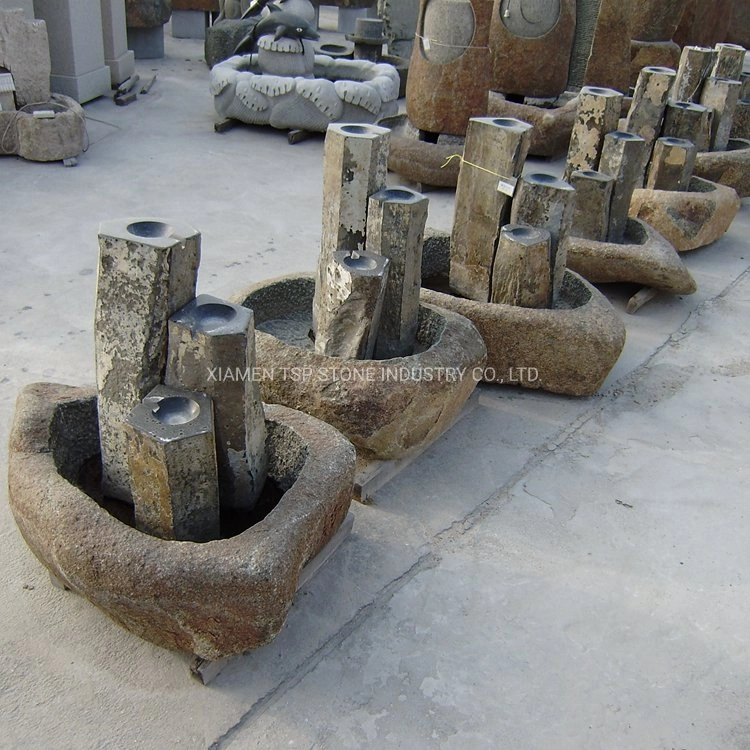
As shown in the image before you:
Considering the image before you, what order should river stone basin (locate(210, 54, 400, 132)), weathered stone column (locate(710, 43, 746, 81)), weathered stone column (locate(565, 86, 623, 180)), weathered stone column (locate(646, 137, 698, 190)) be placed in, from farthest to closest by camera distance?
river stone basin (locate(210, 54, 400, 132)), weathered stone column (locate(710, 43, 746, 81)), weathered stone column (locate(646, 137, 698, 190)), weathered stone column (locate(565, 86, 623, 180))

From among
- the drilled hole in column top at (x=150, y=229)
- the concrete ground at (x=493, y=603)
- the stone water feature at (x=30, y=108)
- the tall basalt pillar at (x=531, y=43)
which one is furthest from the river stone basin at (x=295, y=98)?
the drilled hole in column top at (x=150, y=229)

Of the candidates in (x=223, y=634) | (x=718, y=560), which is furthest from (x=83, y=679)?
(x=718, y=560)

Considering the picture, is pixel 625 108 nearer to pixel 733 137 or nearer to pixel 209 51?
pixel 733 137

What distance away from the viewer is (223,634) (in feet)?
6.14

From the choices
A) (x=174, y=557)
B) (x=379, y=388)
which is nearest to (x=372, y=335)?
(x=379, y=388)

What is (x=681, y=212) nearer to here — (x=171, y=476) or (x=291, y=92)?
(x=291, y=92)

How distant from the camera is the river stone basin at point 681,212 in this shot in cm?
453

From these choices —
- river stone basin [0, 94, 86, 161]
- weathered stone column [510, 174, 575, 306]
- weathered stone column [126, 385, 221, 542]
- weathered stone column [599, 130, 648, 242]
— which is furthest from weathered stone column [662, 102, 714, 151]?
weathered stone column [126, 385, 221, 542]

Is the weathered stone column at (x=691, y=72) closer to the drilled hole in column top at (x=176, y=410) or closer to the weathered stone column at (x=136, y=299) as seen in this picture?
the weathered stone column at (x=136, y=299)

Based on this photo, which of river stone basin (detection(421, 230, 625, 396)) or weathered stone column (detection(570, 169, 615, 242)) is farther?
weathered stone column (detection(570, 169, 615, 242))

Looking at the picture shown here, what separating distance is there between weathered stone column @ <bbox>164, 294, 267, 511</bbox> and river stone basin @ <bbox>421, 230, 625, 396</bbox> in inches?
49.7

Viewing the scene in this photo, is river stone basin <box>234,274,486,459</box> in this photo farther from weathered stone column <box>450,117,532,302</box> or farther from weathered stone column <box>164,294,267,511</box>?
weathered stone column <box>450,117,532,302</box>

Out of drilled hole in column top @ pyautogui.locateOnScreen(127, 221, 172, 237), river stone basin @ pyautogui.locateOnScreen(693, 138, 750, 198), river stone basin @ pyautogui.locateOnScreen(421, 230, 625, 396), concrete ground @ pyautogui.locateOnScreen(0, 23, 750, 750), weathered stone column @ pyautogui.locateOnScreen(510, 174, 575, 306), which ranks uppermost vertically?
drilled hole in column top @ pyautogui.locateOnScreen(127, 221, 172, 237)

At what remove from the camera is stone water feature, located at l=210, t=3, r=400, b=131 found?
19.8 ft
